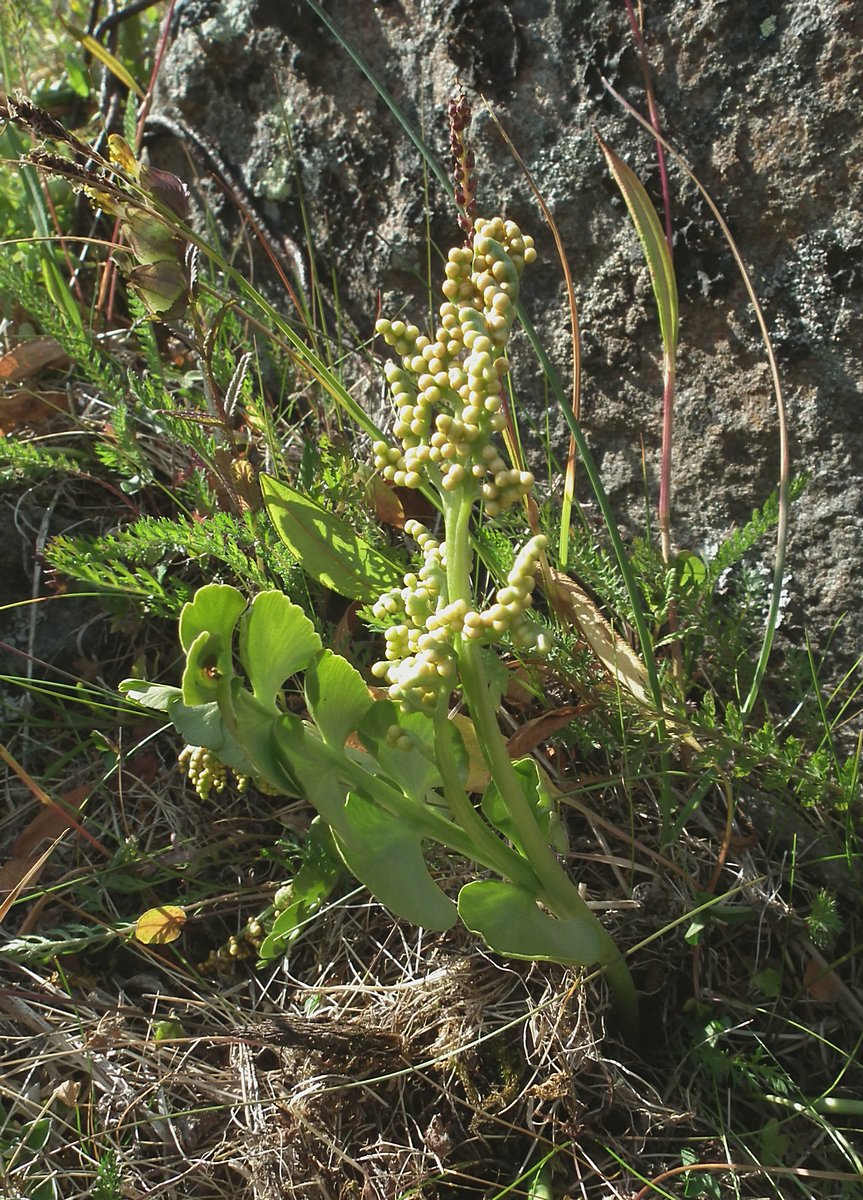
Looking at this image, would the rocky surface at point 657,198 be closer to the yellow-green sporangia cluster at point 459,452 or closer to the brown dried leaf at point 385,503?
the brown dried leaf at point 385,503

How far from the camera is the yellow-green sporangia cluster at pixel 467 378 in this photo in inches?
36.3

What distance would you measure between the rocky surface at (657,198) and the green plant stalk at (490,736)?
645 mm

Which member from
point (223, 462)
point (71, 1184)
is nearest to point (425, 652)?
point (223, 462)

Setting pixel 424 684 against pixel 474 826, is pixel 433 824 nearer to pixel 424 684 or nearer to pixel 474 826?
pixel 474 826

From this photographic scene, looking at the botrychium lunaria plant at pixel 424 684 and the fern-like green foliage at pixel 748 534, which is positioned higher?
the botrychium lunaria plant at pixel 424 684

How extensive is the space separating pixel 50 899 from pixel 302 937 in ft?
1.22

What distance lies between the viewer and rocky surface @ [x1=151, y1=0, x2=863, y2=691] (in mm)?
1391

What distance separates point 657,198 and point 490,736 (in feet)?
3.00

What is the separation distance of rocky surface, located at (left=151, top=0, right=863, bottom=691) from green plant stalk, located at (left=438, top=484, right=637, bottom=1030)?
0.64m

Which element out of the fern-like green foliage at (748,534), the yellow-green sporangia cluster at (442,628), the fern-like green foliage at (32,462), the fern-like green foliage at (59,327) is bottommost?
the fern-like green foliage at (748,534)

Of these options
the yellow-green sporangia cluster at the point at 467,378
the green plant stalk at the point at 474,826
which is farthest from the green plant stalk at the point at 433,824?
the yellow-green sporangia cluster at the point at 467,378

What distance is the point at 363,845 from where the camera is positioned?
98cm

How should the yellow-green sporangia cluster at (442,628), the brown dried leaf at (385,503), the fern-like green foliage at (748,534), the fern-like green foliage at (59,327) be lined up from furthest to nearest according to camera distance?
1. the fern-like green foliage at (59,327)
2. the brown dried leaf at (385,503)
3. the fern-like green foliage at (748,534)
4. the yellow-green sporangia cluster at (442,628)

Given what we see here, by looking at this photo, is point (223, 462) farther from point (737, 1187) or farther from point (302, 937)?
point (737, 1187)
